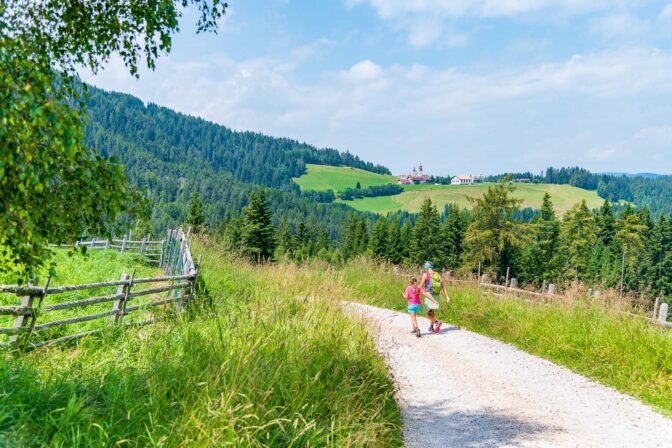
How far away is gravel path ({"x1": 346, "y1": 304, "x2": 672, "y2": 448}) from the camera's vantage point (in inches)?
235

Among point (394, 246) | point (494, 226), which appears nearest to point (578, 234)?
point (494, 226)

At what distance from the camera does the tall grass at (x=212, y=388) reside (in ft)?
11.3

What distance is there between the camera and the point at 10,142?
9.73 ft

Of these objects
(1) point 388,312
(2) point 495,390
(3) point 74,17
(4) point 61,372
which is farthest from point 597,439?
(1) point 388,312

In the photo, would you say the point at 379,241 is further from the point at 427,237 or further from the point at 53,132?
the point at 53,132

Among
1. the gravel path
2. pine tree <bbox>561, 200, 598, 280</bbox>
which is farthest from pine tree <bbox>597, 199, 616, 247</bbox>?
the gravel path

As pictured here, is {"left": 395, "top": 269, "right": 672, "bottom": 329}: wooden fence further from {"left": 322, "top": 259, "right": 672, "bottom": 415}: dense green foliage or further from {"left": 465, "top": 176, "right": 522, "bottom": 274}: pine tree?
{"left": 465, "top": 176, "right": 522, "bottom": 274}: pine tree

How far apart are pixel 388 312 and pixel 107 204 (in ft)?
42.9

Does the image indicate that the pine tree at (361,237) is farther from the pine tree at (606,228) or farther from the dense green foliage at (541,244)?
the pine tree at (606,228)

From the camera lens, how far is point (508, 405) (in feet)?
23.8

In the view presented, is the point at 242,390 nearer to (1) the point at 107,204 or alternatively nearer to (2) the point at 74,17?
(1) the point at 107,204

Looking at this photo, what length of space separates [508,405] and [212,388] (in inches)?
195

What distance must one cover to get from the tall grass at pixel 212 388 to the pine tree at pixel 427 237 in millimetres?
69540

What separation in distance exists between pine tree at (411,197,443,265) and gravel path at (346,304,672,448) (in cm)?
6576
